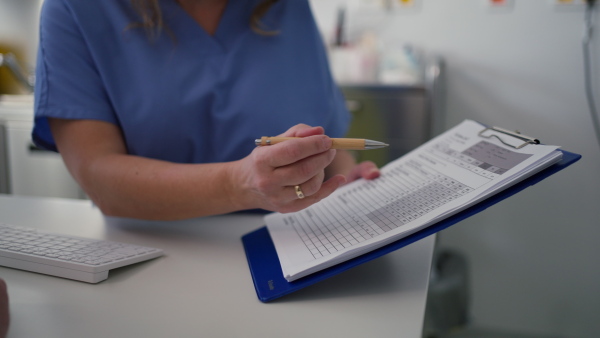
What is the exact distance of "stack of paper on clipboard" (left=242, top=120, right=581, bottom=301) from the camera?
499 millimetres

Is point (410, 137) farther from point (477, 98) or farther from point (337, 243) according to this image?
point (337, 243)

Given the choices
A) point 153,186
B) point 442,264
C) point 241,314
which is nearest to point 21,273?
point 153,186

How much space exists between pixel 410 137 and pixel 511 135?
4.16 ft

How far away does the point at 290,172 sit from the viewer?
54cm

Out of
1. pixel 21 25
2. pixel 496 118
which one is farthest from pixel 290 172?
pixel 21 25

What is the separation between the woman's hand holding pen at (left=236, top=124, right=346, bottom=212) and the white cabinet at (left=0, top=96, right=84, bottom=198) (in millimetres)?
1831

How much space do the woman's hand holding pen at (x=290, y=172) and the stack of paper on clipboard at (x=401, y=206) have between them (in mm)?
59

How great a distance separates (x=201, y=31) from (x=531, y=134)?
64.7 inches

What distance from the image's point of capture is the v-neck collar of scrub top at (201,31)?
88 cm

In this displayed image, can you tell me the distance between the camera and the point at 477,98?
81.2 inches

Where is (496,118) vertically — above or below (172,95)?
below

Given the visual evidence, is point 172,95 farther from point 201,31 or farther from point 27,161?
point 27,161

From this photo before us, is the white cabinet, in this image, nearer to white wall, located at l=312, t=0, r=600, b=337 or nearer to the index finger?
white wall, located at l=312, t=0, r=600, b=337

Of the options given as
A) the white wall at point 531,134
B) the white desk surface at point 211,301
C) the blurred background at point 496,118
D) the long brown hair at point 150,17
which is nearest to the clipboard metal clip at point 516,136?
the white desk surface at point 211,301
